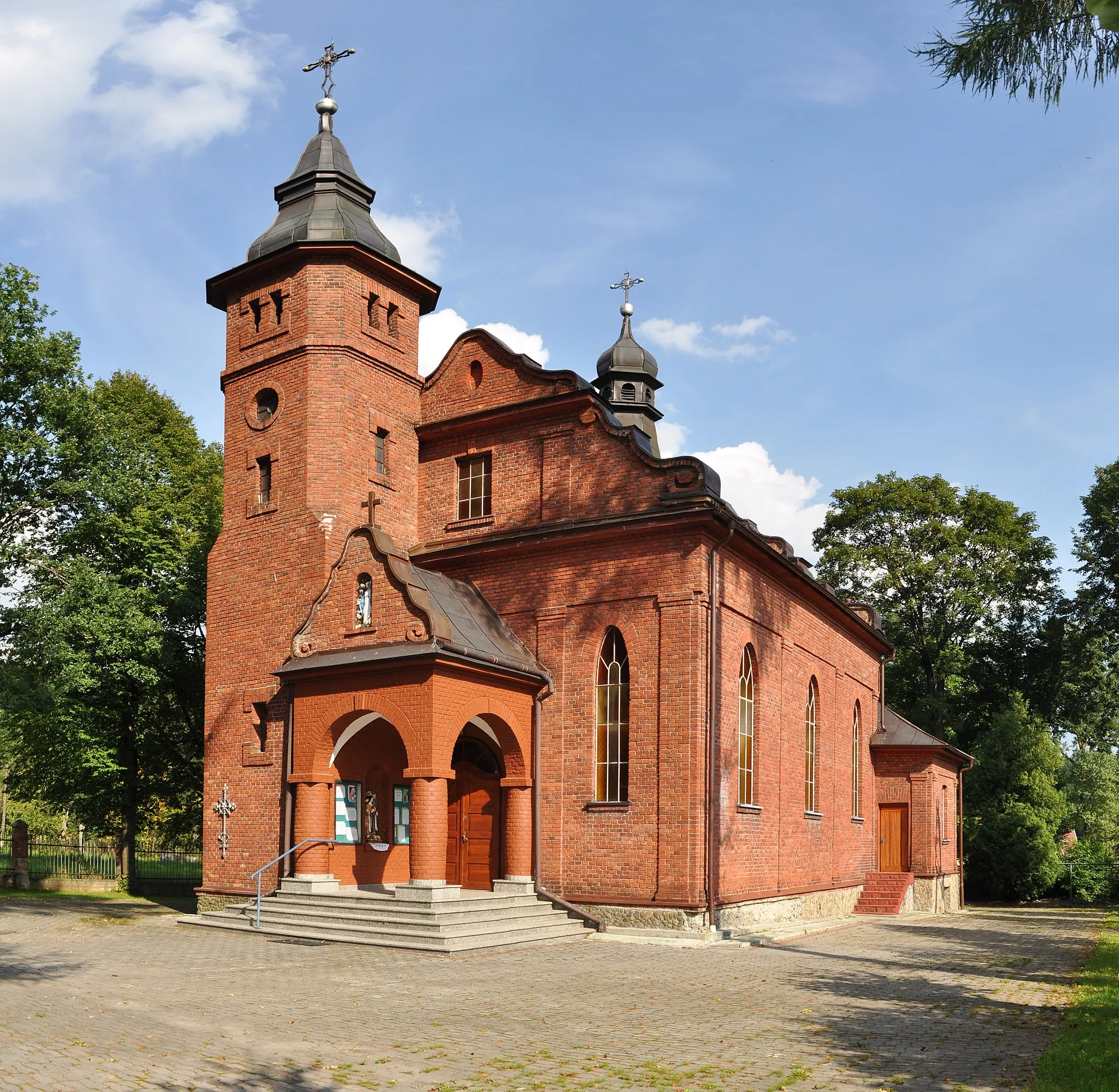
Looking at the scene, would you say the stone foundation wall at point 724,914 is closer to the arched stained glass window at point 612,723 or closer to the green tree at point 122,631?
the arched stained glass window at point 612,723

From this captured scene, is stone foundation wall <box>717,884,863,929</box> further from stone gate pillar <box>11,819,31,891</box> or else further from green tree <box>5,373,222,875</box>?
stone gate pillar <box>11,819,31,891</box>

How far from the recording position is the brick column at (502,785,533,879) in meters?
17.8

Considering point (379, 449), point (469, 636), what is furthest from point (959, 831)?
point (379, 449)

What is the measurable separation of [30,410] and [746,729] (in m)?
17.2

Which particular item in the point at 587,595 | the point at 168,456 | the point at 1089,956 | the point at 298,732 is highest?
the point at 168,456

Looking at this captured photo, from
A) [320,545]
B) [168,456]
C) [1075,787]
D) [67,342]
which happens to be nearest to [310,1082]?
[320,545]

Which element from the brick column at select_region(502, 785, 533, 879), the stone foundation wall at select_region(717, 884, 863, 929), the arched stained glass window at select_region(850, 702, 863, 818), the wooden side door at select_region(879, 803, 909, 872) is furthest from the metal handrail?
the wooden side door at select_region(879, 803, 909, 872)

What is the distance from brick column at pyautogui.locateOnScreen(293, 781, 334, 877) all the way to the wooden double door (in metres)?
2.06

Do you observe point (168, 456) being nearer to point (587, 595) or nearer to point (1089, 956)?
point (587, 595)

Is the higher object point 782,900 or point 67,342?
point 67,342

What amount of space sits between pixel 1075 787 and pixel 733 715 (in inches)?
1068

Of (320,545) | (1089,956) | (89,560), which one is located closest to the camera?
(1089,956)

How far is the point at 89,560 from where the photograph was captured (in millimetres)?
27750

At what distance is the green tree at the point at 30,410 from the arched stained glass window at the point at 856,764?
62.6 feet
